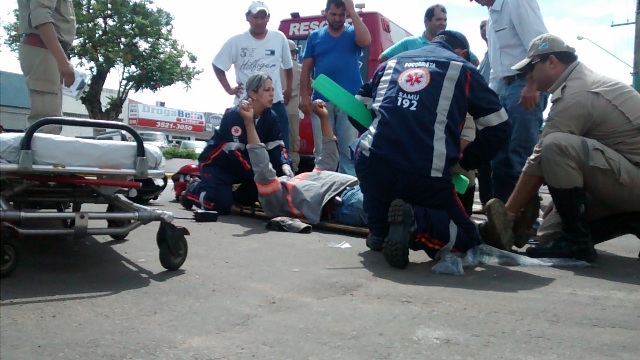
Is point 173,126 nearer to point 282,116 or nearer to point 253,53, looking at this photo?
point 253,53

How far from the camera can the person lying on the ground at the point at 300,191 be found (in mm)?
5133

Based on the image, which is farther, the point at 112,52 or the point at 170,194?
the point at 112,52

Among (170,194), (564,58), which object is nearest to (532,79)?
(564,58)

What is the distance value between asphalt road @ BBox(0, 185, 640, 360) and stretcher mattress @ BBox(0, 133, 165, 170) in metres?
0.58

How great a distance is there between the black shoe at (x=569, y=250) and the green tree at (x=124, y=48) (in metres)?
31.1

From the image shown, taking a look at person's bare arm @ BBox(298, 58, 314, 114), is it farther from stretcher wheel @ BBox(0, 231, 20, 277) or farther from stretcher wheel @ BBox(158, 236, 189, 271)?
stretcher wheel @ BBox(0, 231, 20, 277)

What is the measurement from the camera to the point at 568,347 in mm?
2197

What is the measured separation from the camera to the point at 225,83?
283 inches

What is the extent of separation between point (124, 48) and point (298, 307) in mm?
34604

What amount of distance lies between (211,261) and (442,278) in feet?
4.34

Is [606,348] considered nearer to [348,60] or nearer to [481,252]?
[481,252]

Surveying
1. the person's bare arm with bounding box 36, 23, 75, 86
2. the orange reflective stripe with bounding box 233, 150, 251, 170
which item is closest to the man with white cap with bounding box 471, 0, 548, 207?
the orange reflective stripe with bounding box 233, 150, 251, 170

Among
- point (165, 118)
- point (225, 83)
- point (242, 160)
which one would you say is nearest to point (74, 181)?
point (242, 160)

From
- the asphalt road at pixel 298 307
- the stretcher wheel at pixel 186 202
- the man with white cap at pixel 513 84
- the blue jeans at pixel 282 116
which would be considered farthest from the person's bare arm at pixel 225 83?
the asphalt road at pixel 298 307
